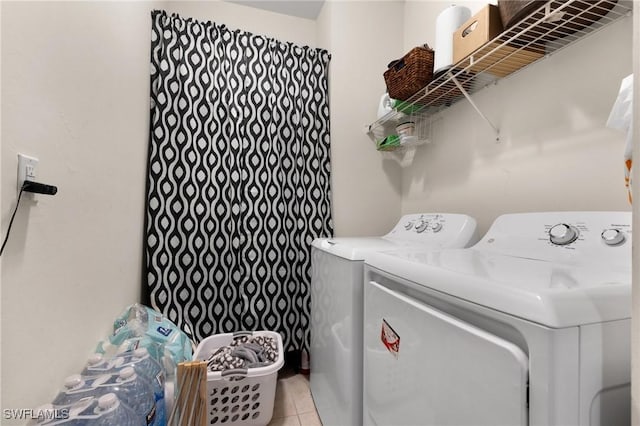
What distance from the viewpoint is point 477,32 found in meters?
1.07

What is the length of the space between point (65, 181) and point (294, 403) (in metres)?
1.56

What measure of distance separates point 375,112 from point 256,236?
4.07ft

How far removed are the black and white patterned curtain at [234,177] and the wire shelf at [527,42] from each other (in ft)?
2.78

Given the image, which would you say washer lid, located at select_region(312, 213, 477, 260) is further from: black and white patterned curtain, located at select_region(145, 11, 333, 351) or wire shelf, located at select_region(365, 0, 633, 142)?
wire shelf, located at select_region(365, 0, 633, 142)

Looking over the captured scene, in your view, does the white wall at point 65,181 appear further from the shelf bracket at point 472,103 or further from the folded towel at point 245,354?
the shelf bracket at point 472,103

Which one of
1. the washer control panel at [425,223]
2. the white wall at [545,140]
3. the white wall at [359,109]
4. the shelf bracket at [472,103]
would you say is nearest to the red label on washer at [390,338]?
the washer control panel at [425,223]

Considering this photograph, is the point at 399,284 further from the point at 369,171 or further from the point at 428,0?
the point at 428,0

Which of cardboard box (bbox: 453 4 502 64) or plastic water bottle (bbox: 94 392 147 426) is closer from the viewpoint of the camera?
plastic water bottle (bbox: 94 392 147 426)

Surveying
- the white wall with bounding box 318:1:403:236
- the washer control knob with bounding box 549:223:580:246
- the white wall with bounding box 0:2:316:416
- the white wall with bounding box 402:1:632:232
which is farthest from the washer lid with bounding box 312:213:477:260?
the white wall with bounding box 0:2:316:416

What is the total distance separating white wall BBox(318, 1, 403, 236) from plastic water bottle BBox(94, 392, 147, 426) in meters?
1.42

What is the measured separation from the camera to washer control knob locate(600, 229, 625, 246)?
0.72 metres

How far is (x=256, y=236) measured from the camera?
6.00ft

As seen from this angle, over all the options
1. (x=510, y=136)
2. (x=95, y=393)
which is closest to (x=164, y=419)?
(x=95, y=393)

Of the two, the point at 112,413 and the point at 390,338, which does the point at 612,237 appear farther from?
the point at 112,413
